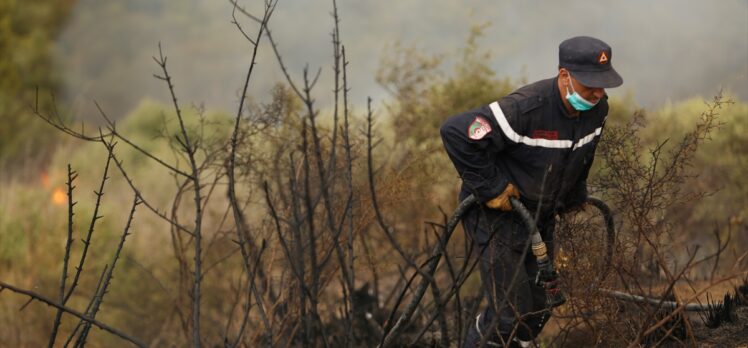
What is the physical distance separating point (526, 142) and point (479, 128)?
0.25 meters

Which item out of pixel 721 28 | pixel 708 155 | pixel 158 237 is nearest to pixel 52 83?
pixel 158 237

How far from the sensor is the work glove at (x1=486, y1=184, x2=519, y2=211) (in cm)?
463

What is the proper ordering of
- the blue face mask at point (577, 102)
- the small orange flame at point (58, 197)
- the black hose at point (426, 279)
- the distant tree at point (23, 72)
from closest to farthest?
the black hose at point (426, 279), the blue face mask at point (577, 102), the small orange flame at point (58, 197), the distant tree at point (23, 72)

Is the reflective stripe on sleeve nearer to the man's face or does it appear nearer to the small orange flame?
the man's face

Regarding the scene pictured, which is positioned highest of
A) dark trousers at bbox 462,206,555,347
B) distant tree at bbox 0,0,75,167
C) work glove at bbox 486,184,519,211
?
distant tree at bbox 0,0,75,167

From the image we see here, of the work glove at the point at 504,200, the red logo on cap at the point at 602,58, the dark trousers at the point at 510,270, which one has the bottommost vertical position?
the dark trousers at the point at 510,270

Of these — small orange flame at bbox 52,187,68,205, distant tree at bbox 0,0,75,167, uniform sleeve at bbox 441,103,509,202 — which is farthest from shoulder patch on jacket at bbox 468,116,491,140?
distant tree at bbox 0,0,75,167

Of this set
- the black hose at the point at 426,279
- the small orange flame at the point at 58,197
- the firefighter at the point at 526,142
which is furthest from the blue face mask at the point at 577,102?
the small orange flame at the point at 58,197

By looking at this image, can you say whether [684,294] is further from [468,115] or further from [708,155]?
[708,155]

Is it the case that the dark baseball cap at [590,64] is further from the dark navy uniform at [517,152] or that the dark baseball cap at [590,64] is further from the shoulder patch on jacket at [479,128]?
the shoulder patch on jacket at [479,128]

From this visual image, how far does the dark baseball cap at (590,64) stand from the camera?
4.54 meters

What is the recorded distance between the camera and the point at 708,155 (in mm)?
11281

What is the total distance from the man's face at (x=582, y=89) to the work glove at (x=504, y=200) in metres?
0.55

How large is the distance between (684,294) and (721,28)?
9.93 meters
